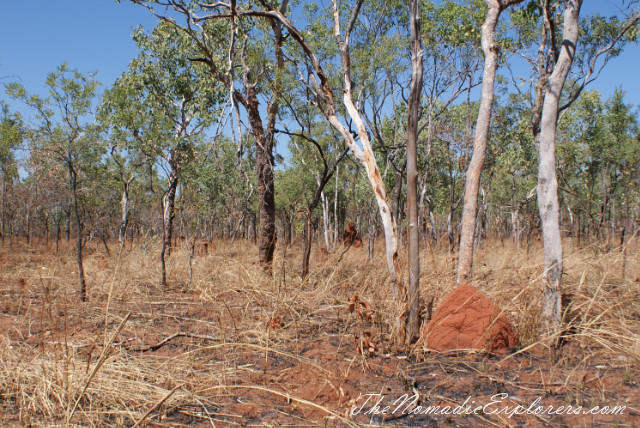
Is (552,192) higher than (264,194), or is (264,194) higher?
(264,194)

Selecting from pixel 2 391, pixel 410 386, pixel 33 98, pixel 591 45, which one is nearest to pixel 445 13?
pixel 591 45

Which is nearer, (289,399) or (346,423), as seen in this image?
(346,423)

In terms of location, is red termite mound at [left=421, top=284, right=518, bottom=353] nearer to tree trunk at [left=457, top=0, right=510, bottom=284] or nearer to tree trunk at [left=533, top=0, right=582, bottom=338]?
tree trunk at [left=533, top=0, right=582, bottom=338]

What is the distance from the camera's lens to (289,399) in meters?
3.24

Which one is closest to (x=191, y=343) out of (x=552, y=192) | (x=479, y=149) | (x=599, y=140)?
(x=552, y=192)

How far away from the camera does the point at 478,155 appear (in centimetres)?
557

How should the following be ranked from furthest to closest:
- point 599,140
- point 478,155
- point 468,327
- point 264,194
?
point 599,140
point 264,194
point 478,155
point 468,327

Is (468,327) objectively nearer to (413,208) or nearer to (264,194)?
(413,208)

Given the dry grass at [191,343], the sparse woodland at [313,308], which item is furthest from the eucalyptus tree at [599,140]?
the dry grass at [191,343]

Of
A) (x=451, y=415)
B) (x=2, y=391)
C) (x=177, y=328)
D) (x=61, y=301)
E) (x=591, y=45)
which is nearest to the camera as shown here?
(x=451, y=415)

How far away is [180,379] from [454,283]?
3.75 meters

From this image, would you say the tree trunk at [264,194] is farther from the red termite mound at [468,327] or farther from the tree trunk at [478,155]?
the red termite mound at [468,327]

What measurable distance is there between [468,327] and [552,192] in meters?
1.69

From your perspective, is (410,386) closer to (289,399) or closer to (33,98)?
(289,399)
